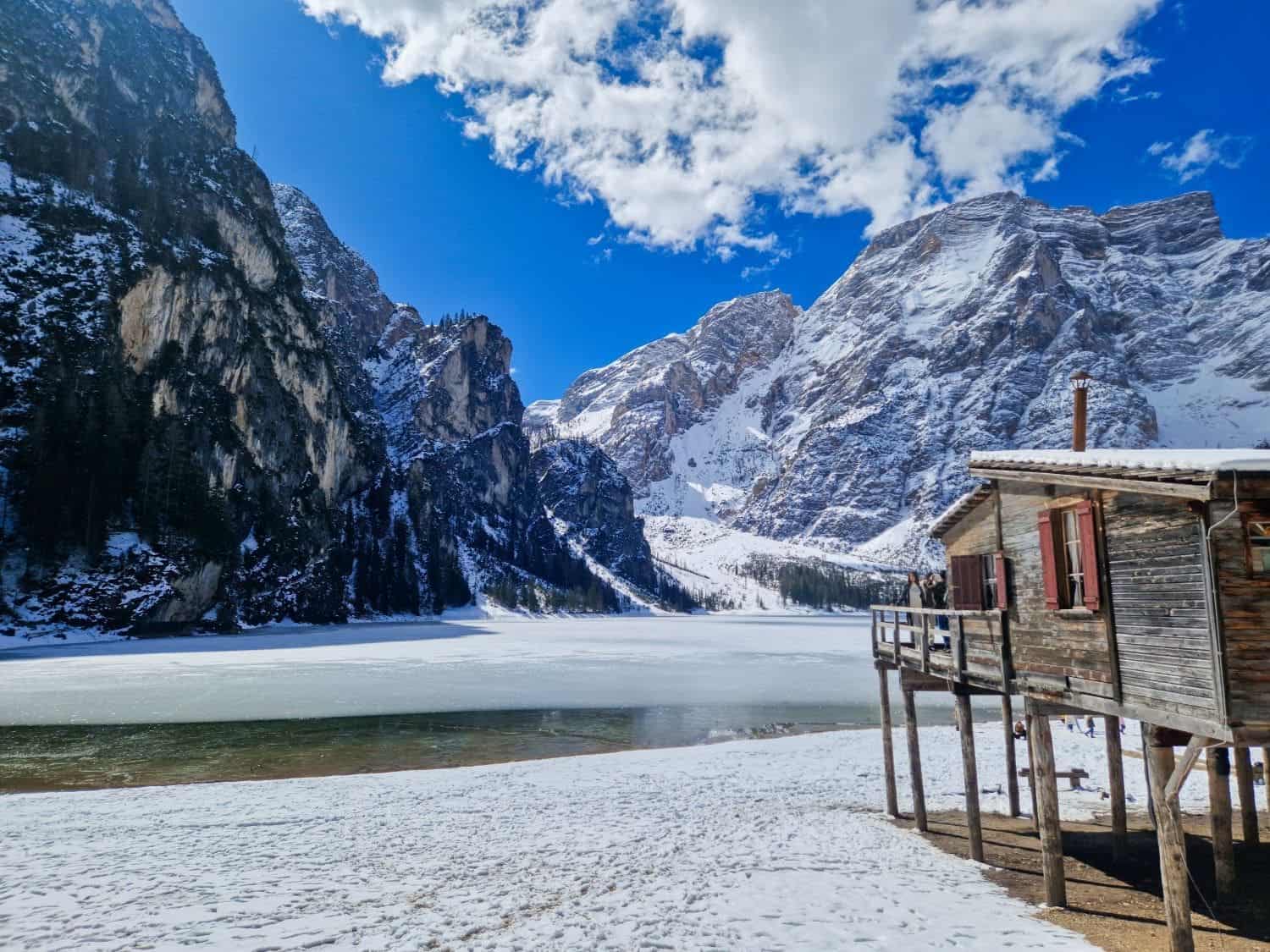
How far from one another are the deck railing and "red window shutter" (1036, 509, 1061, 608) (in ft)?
6.28

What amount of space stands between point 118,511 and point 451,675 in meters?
62.9

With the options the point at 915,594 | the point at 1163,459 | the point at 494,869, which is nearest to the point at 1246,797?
the point at 915,594

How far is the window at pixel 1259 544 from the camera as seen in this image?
8.41m

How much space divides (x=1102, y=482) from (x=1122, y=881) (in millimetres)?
8581

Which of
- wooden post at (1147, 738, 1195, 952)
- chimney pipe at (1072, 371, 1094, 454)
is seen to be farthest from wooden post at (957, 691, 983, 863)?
chimney pipe at (1072, 371, 1094, 454)

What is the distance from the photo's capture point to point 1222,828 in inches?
489

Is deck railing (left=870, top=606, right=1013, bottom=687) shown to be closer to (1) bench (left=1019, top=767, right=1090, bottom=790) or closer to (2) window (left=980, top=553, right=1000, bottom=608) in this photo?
(2) window (left=980, top=553, right=1000, bottom=608)

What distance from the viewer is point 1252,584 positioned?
846 centimetres

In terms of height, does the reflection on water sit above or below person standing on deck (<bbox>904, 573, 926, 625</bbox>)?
below

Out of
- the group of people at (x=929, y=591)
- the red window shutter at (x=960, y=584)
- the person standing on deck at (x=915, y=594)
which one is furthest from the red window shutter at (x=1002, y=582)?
the person standing on deck at (x=915, y=594)

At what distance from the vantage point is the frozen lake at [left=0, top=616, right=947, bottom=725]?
35125 millimetres

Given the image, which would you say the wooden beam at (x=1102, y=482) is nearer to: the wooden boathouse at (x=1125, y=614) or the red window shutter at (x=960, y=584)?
the wooden boathouse at (x=1125, y=614)

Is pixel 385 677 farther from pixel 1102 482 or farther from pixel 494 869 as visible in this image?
pixel 1102 482

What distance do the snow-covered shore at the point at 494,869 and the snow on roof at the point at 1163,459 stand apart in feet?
22.4
